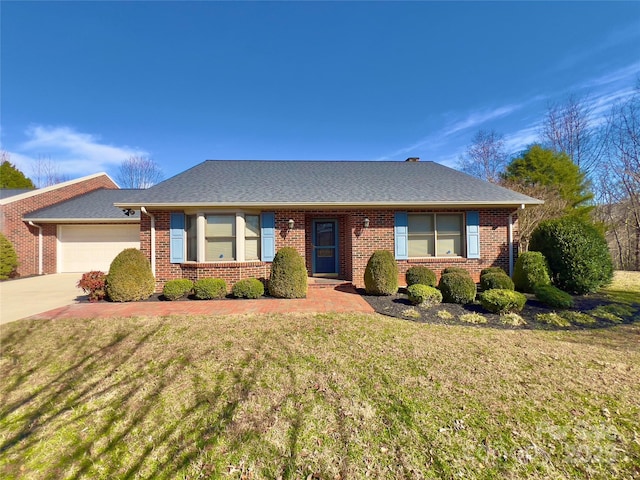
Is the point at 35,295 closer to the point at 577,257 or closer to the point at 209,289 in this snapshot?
the point at 209,289

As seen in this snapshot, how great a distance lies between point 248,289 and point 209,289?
1.08 m

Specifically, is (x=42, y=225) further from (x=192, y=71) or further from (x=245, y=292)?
(x=245, y=292)

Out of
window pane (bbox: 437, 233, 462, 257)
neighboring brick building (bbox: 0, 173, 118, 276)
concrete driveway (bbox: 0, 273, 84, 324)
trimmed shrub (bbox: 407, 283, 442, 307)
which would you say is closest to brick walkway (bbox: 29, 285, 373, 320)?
concrete driveway (bbox: 0, 273, 84, 324)

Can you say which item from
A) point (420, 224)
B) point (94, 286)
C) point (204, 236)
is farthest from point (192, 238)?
point (420, 224)

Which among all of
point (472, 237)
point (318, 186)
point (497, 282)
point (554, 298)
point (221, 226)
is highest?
point (318, 186)

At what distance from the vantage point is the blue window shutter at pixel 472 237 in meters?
9.31

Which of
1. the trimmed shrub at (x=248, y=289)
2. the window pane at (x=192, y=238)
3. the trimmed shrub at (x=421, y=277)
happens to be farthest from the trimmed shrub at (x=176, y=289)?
the trimmed shrub at (x=421, y=277)

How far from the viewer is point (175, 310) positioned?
649 cm

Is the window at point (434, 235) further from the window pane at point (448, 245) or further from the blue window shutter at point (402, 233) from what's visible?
the blue window shutter at point (402, 233)

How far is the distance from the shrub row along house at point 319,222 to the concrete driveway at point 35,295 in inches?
103

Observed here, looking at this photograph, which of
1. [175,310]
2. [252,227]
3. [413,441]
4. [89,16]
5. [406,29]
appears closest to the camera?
[413,441]

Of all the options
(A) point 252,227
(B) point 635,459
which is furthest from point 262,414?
(A) point 252,227

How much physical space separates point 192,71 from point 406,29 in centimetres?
871

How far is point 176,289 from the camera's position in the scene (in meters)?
7.58
